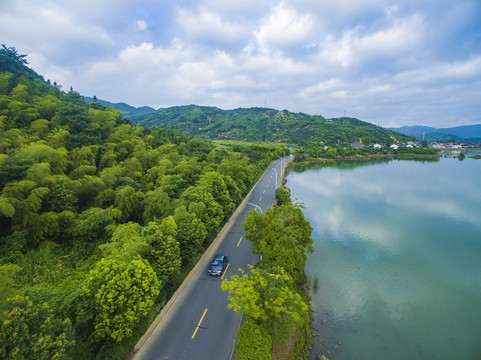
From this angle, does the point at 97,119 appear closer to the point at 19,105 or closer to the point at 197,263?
the point at 19,105

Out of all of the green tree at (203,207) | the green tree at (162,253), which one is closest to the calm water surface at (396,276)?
the green tree at (203,207)

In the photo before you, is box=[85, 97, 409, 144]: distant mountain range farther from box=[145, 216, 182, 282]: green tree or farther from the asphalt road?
box=[145, 216, 182, 282]: green tree

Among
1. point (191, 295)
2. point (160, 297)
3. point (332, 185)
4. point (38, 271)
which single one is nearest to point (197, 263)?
point (191, 295)

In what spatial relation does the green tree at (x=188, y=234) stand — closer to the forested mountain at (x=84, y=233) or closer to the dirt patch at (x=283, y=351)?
the forested mountain at (x=84, y=233)

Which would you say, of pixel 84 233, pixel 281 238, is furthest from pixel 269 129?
pixel 84 233

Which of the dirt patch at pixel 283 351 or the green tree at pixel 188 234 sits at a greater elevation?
the green tree at pixel 188 234

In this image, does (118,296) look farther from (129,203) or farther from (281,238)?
(129,203)
